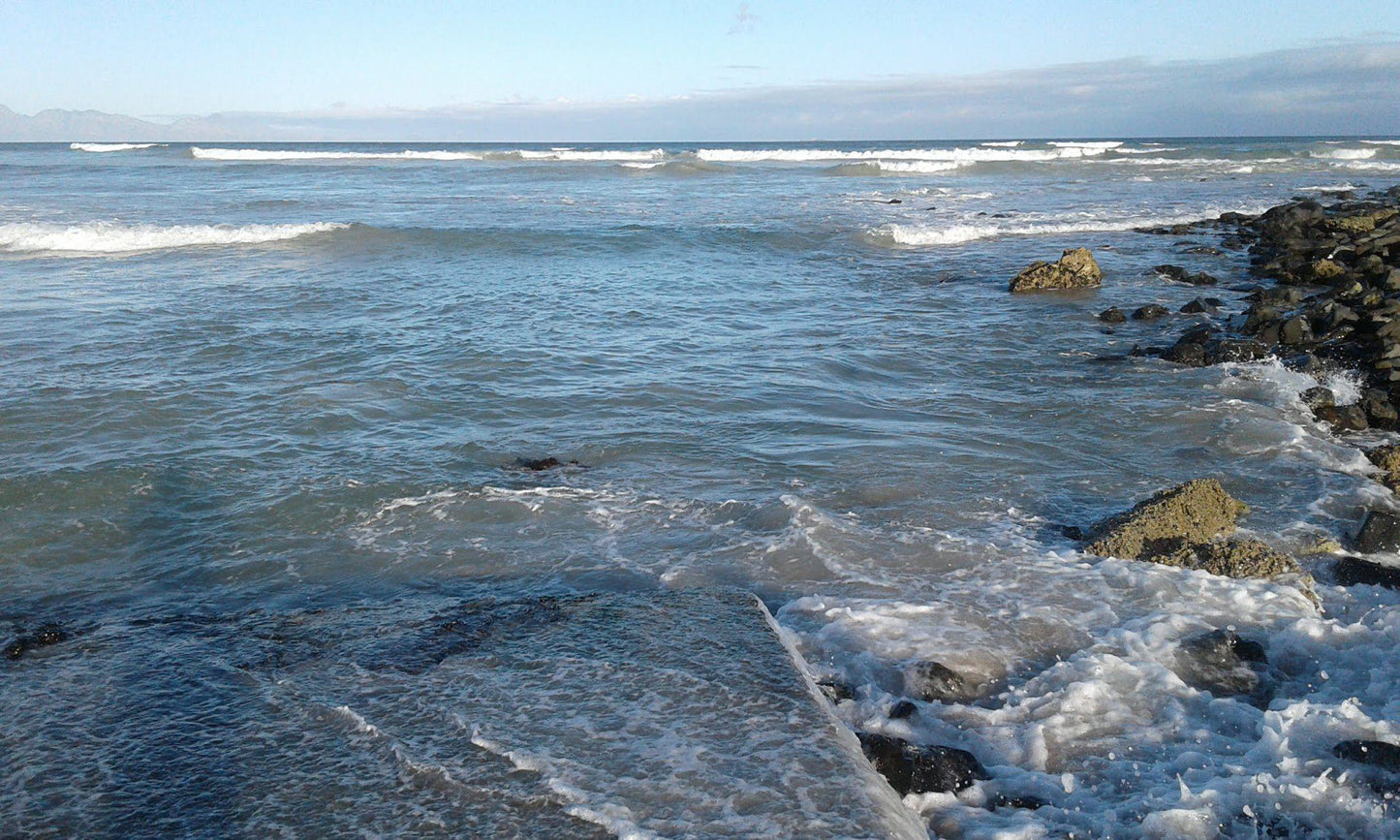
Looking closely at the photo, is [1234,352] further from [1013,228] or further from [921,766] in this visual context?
[1013,228]

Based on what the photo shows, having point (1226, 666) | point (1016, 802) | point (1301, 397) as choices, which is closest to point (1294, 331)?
point (1301, 397)

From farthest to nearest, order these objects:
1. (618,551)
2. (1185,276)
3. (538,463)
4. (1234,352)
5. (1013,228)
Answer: (1013,228), (1185,276), (1234,352), (538,463), (618,551)

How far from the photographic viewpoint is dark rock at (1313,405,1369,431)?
829 centimetres

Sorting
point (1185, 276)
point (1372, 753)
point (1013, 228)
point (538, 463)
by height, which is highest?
point (1013, 228)

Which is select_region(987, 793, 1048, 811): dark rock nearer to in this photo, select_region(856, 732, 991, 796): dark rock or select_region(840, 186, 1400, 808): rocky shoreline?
select_region(840, 186, 1400, 808): rocky shoreline

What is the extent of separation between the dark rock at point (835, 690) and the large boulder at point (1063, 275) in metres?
12.2

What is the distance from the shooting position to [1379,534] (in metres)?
5.86

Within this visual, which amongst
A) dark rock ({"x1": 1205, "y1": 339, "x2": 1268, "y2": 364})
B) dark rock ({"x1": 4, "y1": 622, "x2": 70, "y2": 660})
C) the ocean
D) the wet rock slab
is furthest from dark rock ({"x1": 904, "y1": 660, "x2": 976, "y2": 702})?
dark rock ({"x1": 1205, "y1": 339, "x2": 1268, "y2": 364})

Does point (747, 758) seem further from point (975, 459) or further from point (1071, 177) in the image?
point (1071, 177)

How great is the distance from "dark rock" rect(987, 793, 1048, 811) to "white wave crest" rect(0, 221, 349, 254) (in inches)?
803

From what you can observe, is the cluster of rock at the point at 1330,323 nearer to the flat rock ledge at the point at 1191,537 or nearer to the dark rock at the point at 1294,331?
the dark rock at the point at 1294,331

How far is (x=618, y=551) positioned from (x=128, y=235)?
18955mm

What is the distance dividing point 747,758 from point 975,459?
4.64m

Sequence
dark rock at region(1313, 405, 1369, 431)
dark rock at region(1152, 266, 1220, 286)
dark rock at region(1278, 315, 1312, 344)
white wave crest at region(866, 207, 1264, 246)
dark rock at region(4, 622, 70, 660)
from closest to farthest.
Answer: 1. dark rock at region(4, 622, 70, 660)
2. dark rock at region(1313, 405, 1369, 431)
3. dark rock at region(1278, 315, 1312, 344)
4. dark rock at region(1152, 266, 1220, 286)
5. white wave crest at region(866, 207, 1264, 246)
